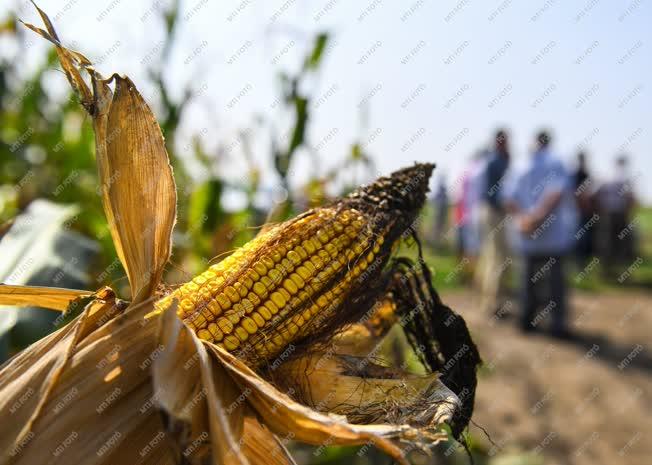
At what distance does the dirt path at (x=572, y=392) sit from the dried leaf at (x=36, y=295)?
9.40 feet

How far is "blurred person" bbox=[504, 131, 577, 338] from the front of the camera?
6.24 meters

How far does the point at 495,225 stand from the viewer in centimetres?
771

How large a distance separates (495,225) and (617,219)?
475cm

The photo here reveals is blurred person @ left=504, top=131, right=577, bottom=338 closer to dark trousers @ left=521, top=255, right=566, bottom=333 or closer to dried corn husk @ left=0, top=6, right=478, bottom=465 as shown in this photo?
dark trousers @ left=521, top=255, right=566, bottom=333

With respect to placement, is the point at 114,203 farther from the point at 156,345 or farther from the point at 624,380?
the point at 624,380

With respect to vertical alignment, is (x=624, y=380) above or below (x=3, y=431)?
below

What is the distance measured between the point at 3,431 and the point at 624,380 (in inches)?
254

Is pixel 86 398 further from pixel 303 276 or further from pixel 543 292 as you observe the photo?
pixel 543 292

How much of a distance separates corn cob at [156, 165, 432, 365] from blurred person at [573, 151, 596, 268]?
24.2 ft

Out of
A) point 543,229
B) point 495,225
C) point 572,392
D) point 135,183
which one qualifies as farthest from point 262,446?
point 495,225

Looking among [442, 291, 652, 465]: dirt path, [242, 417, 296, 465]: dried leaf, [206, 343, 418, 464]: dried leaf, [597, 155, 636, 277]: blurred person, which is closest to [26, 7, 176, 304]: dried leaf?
[206, 343, 418, 464]: dried leaf

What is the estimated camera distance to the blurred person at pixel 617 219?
10.7m

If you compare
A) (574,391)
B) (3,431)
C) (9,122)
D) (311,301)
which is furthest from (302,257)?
(574,391)

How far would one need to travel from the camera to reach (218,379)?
1.23m
